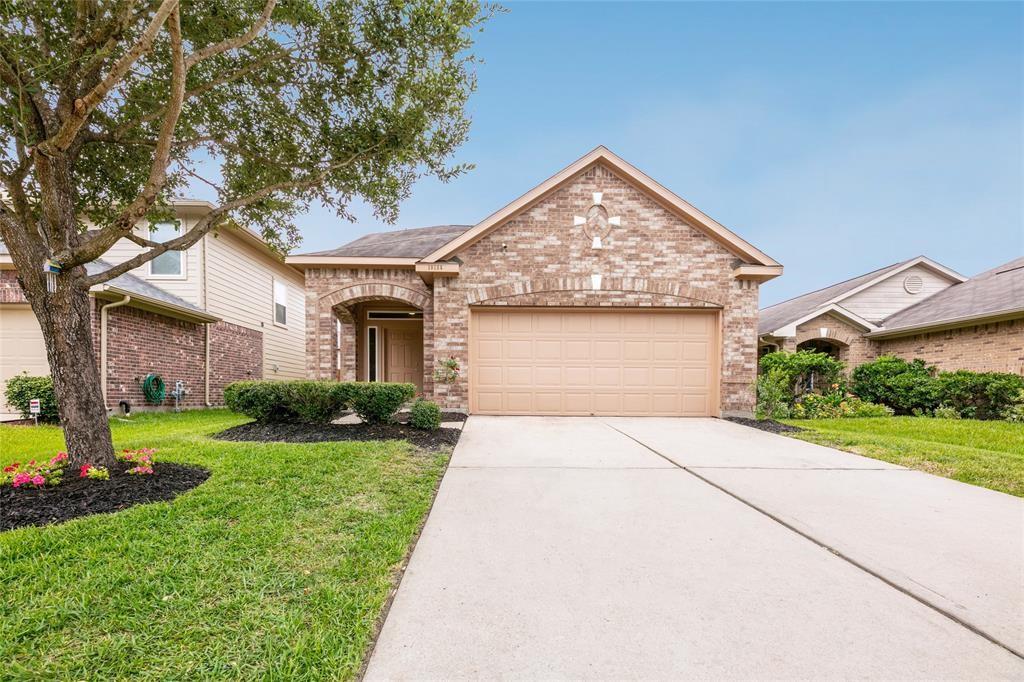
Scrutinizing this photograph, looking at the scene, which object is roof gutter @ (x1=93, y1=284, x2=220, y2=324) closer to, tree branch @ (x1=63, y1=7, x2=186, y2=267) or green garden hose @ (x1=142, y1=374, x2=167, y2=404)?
green garden hose @ (x1=142, y1=374, x2=167, y2=404)

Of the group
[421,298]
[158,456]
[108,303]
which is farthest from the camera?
[421,298]

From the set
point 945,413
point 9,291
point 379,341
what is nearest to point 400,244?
point 379,341

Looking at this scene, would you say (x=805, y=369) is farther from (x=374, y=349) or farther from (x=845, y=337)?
(x=374, y=349)

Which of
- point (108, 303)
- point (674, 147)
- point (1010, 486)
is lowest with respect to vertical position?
point (1010, 486)

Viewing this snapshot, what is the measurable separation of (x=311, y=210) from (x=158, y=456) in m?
3.81

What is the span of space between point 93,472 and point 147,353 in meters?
7.66

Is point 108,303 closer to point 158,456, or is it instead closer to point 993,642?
point 158,456

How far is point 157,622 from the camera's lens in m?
1.88

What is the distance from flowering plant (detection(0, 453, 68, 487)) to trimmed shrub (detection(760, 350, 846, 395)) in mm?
11989

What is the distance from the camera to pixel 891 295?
45.7 ft

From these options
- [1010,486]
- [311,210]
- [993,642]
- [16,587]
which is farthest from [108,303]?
[1010,486]

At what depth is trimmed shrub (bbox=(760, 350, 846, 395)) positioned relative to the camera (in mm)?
10000

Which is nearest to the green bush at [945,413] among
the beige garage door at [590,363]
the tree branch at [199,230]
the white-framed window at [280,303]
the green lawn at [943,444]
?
the green lawn at [943,444]

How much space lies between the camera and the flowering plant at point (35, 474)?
11.3ft
